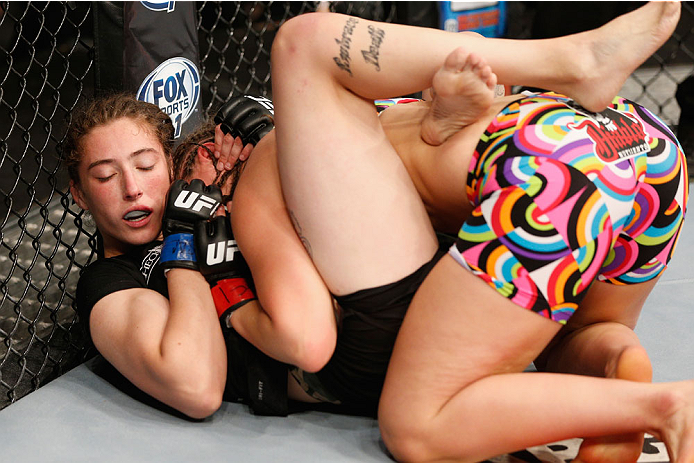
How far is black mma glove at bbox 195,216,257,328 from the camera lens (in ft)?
4.37

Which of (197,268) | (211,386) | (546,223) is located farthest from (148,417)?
(546,223)

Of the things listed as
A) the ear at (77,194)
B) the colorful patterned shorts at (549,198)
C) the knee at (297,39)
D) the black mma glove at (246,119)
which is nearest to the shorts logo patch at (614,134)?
the colorful patterned shorts at (549,198)

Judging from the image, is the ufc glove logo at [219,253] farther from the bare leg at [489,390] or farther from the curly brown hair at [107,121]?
the bare leg at [489,390]

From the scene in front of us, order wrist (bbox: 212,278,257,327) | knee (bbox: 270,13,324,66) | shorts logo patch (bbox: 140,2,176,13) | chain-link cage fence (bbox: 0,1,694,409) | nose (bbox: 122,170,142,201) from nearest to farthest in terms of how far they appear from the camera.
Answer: knee (bbox: 270,13,324,66) → wrist (bbox: 212,278,257,327) → nose (bbox: 122,170,142,201) → chain-link cage fence (bbox: 0,1,694,409) → shorts logo patch (bbox: 140,2,176,13)

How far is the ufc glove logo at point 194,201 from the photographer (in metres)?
1.38

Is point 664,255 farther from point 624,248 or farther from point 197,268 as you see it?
point 197,268

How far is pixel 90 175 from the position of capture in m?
1.50

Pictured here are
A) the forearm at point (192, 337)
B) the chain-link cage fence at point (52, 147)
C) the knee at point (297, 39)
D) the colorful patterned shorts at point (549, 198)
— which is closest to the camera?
the colorful patterned shorts at point (549, 198)

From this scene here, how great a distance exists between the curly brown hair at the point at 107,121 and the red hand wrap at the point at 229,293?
342 millimetres

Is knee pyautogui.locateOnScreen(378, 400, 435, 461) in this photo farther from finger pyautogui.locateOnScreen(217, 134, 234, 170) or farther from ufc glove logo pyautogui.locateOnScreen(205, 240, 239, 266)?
finger pyautogui.locateOnScreen(217, 134, 234, 170)

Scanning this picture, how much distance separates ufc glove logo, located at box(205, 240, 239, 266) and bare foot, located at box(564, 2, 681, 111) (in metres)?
0.66

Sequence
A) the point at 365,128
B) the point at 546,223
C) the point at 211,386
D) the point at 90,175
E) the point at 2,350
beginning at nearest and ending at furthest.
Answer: the point at 546,223 < the point at 365,128 < the point at 211,386 < the point at 90,175 < the point at 2,350

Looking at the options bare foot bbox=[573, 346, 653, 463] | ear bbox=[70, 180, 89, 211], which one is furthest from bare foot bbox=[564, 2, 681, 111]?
ear bbox=[70, 180, 89, 211]

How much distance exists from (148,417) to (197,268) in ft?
0.89
